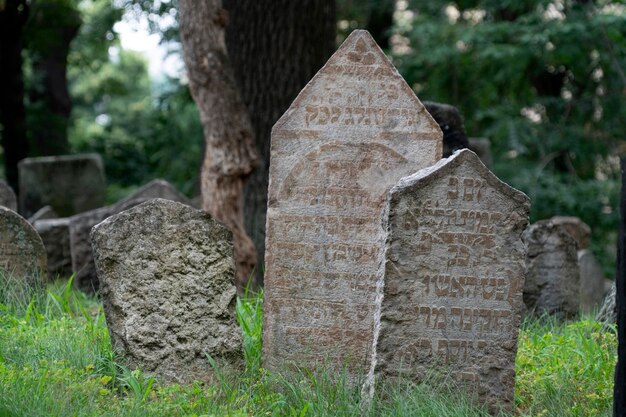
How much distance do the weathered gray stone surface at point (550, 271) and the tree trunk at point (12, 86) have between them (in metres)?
10.3

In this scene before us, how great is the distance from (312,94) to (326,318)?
144 cm

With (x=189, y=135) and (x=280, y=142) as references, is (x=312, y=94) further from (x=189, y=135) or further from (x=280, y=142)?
(x=189, y=135)

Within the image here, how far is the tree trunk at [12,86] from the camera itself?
1614cm

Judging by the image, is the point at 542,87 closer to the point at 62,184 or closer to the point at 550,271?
the point at 62,184

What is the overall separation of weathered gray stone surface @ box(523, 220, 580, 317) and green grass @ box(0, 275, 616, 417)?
5.62 ft

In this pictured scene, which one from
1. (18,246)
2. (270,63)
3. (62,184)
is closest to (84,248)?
(18,246)

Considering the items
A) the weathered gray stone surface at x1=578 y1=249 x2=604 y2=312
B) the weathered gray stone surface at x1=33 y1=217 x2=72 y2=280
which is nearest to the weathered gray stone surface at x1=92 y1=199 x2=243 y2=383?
the weathered gray stone surface at x1=33 y1=217 x2=72 y2=280

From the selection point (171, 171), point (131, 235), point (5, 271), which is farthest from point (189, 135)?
point (131, 235)

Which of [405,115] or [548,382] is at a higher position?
[405,115]

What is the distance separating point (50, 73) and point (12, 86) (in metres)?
5.31

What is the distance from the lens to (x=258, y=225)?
37.5ft

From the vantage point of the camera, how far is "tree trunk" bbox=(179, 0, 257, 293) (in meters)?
9.43

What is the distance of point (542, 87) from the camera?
1753cm

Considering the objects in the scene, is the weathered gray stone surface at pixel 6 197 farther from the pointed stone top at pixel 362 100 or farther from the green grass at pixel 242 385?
the pointed stone top at pixel 362 100
